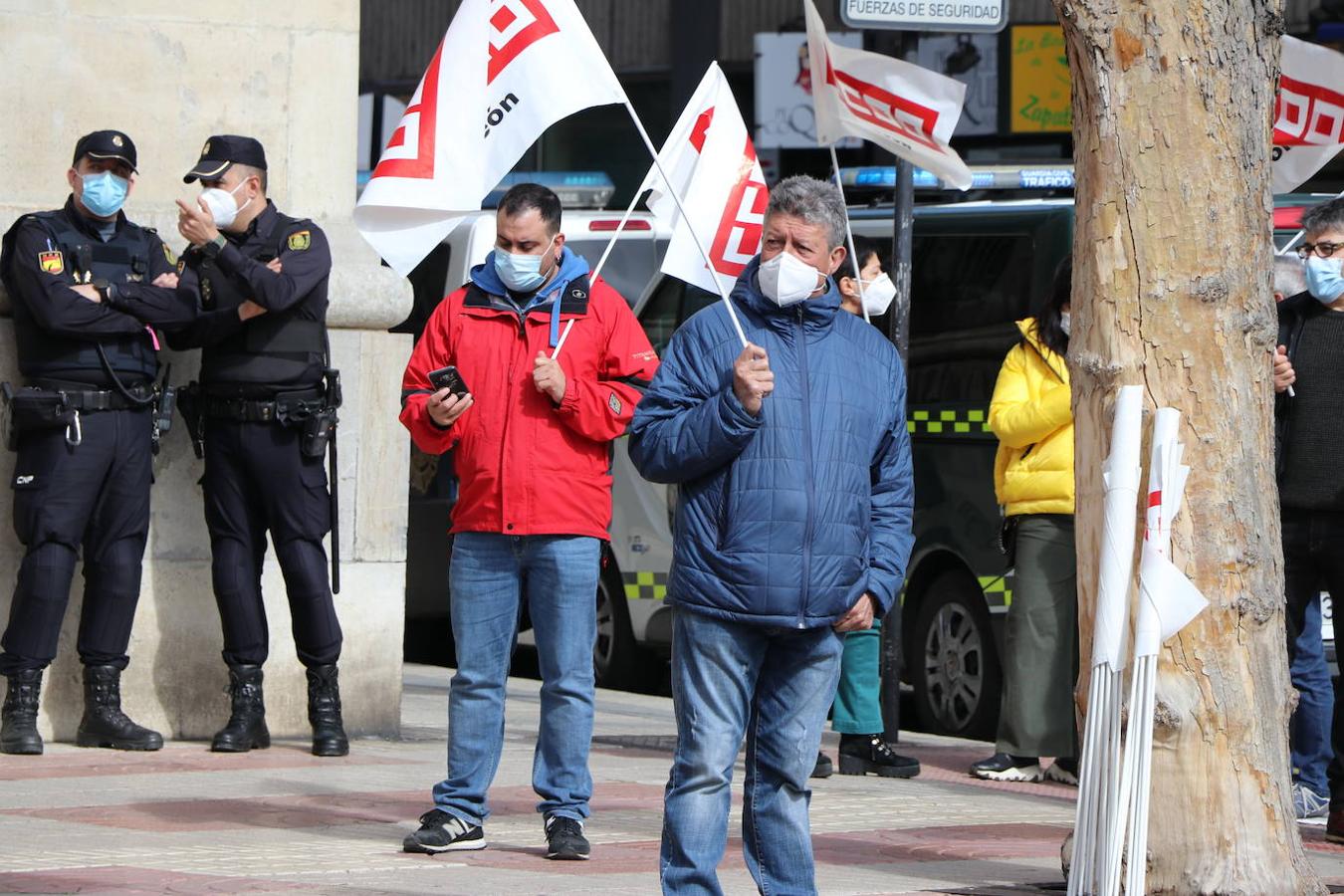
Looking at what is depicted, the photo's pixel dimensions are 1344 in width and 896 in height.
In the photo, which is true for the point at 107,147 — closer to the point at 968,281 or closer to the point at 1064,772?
the point at 968,281

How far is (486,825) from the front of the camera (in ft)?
23.6

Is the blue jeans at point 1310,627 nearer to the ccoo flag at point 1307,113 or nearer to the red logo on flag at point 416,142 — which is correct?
the ccoo flag at point 1307,113

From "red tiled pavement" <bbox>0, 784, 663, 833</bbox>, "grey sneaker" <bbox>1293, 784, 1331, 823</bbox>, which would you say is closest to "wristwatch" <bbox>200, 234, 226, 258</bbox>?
"red tiled pavement" <bbox>0, 784, 663, 833</bbox>

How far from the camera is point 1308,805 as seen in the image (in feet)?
26.8

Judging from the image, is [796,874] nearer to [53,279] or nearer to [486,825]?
[486,825]

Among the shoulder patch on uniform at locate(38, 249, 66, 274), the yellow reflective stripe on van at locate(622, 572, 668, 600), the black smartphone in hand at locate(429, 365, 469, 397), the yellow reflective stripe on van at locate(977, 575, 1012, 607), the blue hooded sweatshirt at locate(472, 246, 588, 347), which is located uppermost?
the shoulder patch on uniform at locate(38, 249, 66, 274)

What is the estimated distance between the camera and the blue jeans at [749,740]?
17.0 ft

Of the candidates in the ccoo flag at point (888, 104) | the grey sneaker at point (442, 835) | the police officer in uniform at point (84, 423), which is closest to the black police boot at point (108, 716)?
the police officer in uniform at point (84, 423)

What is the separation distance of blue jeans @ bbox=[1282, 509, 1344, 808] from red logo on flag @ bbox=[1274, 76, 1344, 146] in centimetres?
254

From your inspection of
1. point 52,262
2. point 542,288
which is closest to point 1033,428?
point 542,288

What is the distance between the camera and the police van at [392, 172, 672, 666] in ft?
41.9

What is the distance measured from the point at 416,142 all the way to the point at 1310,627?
3.50 m

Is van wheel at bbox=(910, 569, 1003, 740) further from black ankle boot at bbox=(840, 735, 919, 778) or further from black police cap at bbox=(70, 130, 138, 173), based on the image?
black police cap at bbox=(70, 130, 138, 173)

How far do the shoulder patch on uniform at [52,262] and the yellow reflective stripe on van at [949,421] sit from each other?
3.87 m
